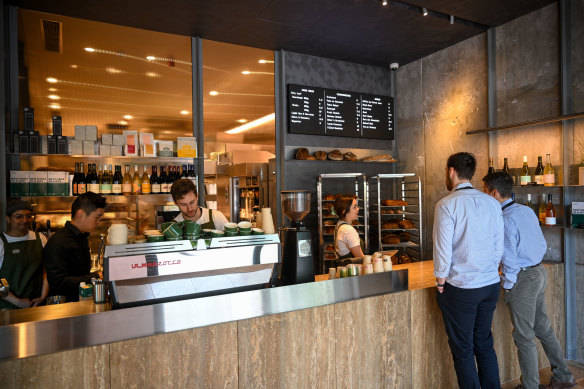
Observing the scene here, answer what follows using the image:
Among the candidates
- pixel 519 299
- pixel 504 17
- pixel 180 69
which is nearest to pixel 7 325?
pixel 519 299

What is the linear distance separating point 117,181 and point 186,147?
29.4 inches

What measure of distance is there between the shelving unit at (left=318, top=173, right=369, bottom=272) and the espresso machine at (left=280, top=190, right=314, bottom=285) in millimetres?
2236

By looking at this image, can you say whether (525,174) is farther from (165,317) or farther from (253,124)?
(165,317)

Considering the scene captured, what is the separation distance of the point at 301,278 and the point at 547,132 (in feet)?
9.88

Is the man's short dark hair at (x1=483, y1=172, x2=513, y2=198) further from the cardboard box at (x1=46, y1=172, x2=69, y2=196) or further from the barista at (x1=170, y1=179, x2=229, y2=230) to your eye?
the cardboard box at (x1=46, y1=172, x2=69, y2=196)

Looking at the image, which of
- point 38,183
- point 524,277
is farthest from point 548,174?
point 38,183

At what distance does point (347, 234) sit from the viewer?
3.41m

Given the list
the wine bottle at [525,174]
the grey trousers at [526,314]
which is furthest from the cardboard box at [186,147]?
A: the wine bottle at [525,174]

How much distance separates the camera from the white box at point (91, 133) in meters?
3.60

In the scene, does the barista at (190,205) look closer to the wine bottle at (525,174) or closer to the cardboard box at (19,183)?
the cardboard box at (19,183)

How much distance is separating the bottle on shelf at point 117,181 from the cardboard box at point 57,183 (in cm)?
40

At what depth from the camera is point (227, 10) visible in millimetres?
3701

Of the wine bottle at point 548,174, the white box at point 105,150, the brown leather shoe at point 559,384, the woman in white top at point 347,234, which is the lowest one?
the brown leather shoe at point 559,384

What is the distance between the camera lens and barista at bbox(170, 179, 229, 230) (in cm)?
313
